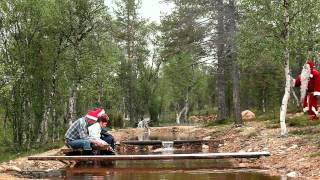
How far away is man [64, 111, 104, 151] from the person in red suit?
6231mm

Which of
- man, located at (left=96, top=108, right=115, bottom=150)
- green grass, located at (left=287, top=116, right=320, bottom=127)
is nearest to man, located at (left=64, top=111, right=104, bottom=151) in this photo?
man, located at (left=96, top=108, right=115, bottom=150)

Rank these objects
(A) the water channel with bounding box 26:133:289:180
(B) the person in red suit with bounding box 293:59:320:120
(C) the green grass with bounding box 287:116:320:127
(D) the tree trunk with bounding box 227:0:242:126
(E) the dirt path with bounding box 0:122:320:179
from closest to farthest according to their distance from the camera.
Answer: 1. (A) the water channel with bounding box 26:133:289:180
2. (E) the dirt path with bounding box 0:122:320:179
3. (B) the person in red suit with bounding box 293:59:320:120
4. (C) the green grass with bounding box 287:116:320:127
5. (D) the tree trunk with bounding box 227:0:242:126

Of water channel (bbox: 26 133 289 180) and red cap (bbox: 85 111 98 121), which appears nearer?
water channel (bbox: 26 133 289 180)

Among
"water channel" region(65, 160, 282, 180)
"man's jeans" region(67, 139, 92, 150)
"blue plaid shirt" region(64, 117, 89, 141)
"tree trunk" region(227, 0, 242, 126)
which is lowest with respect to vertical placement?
"water channel" region(65, 160, 282, 180)

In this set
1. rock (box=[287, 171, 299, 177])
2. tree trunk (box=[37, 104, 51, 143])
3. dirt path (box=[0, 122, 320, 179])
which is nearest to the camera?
rock (box=[287, 171, 299, 177])

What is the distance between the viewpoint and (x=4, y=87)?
75.0 ft

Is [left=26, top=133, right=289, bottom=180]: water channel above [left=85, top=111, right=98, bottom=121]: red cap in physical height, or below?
below

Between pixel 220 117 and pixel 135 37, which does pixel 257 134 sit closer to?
pixel 220 117

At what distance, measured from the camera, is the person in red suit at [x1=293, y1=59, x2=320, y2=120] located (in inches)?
569

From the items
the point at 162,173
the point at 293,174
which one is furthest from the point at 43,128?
the point at 293,174

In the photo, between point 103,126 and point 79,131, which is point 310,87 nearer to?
point 103,126

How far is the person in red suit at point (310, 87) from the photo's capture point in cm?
1445

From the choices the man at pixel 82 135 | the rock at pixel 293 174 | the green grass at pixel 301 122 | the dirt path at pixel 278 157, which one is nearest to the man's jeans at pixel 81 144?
the man at pixel 82 135

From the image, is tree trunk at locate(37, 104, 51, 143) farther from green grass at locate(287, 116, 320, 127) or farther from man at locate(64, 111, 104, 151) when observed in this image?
man at locate(64, 111, 104, 151)
